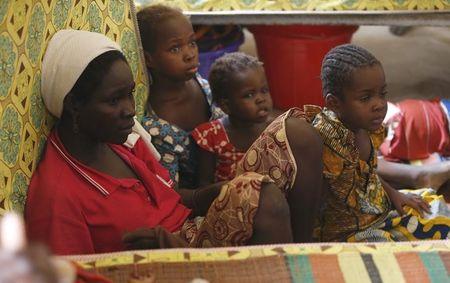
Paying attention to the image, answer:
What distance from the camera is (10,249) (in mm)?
514

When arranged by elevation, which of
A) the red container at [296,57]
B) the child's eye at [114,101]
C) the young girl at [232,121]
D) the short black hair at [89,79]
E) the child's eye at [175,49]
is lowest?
the red container at [296,57]

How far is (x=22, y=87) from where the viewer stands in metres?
1.36

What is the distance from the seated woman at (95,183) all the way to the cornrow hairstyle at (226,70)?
→ 59cm

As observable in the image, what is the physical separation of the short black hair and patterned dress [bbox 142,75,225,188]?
55 centimetres

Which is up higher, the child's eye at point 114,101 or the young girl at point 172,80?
the child's eye at point 114,101

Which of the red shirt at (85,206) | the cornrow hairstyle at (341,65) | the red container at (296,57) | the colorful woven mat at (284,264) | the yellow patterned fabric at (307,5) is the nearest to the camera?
the colorful woven mat at (284,264)

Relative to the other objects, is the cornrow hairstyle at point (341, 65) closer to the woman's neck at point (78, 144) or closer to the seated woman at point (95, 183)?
the seated woman at point (95, 183)

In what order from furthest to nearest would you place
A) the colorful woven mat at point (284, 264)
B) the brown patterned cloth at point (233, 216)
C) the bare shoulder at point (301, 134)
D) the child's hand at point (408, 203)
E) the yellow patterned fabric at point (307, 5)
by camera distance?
the yellow patterned fabric at point (307, 5) → the child's hand at point (408, 203) → the bare shoulder at point (301, 134) → the brown patterned cloth at point (233, 216) → the colorful woven mat at point (284, 264)

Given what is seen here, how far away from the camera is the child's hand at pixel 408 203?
6.31ft

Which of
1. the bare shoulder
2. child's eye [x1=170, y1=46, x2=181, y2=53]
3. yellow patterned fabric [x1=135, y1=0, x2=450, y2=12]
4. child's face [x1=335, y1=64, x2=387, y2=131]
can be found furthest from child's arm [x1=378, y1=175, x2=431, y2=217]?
yellow patterned fabric [x1=135, y1=0, x2=450, y2=12]

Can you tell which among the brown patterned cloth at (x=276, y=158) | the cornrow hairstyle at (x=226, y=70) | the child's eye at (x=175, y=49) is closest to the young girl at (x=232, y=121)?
the cornrow hairstyle at (x=226, y=70)

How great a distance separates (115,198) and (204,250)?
310mm

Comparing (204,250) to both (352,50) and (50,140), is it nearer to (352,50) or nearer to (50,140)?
(50,140)

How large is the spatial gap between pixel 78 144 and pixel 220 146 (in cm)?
63
